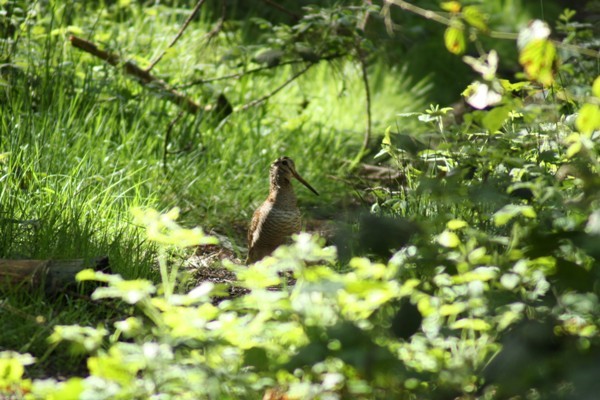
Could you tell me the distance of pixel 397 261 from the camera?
257 cm

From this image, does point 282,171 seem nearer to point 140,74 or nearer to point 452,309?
point 140,74

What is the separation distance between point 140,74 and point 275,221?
1.99m

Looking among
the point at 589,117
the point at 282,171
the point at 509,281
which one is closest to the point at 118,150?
the point at 282,171

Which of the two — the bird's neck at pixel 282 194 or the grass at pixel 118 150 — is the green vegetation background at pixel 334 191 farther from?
the bird's neck at pixel 282 194

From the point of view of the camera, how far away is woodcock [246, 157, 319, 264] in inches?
165

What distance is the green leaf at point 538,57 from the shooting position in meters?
2.19

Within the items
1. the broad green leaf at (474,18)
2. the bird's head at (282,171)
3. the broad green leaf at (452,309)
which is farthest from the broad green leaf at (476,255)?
the bird's head at (282,171)

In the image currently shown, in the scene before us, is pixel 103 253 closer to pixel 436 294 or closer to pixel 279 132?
pixel 436 294

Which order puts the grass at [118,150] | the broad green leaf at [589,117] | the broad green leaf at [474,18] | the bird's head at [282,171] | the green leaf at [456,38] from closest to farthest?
the broad green leaf at [589,117] → the broad green leaf at [474,18] → the green leaf at [456,38] → the grass at [118,150] → the bird's head at [282,171]

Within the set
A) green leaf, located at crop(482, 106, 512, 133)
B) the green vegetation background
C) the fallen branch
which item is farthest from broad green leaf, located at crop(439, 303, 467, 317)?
the fallen branch

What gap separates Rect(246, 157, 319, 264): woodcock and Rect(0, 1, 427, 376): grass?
0.55 meters

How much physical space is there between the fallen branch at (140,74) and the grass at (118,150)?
73mm

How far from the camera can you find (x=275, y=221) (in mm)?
4195

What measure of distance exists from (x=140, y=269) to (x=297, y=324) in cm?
148
